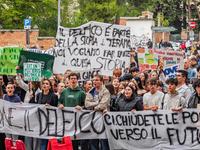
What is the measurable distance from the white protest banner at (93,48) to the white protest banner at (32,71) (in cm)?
155

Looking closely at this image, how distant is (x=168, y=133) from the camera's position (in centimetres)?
1240

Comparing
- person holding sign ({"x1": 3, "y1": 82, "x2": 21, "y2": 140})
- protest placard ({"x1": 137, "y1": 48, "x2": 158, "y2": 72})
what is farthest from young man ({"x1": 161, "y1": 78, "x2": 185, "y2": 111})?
protest placard ({"x1": 137, "y1": 48, "x2": 158, "y2": 72})

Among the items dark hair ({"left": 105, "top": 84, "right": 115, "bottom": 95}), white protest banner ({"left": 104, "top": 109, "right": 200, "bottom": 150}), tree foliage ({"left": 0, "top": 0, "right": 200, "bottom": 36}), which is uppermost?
tree foliage ({"left": 0, "top": 0, "right": 200, "bottom": 36})

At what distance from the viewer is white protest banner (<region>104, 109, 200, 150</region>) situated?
1222cm

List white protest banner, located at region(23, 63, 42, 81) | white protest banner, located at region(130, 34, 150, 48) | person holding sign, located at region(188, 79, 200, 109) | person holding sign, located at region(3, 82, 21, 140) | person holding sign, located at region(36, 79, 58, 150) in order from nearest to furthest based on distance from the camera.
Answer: person holding sign, located at region(188, 79, 200, 109), person holding sign, located at region(36, 79, 58, 150), person holding sign, located at region(3, 82, 21, 140), white protest banner, located at region(23, 63, 42, 81), white protest banner, located at region(130, 34, 150, 48)

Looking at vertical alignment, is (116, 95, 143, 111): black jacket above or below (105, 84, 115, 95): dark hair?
below

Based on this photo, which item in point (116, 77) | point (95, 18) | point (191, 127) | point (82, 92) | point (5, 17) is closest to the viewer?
point (191, 127)

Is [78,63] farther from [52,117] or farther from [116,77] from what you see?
[52,117]

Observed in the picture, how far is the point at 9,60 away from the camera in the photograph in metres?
16.5

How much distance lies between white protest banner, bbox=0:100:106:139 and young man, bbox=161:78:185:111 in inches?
46.2

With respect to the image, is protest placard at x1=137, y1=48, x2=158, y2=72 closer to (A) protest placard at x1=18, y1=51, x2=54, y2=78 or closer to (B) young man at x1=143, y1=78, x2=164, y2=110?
(A) protest placard at x1=18, y1=51, x2=54, y2=78

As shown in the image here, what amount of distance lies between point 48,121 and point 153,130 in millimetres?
1915

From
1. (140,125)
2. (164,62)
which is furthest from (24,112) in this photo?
(164,62)

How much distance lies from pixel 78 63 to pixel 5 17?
2840cm
